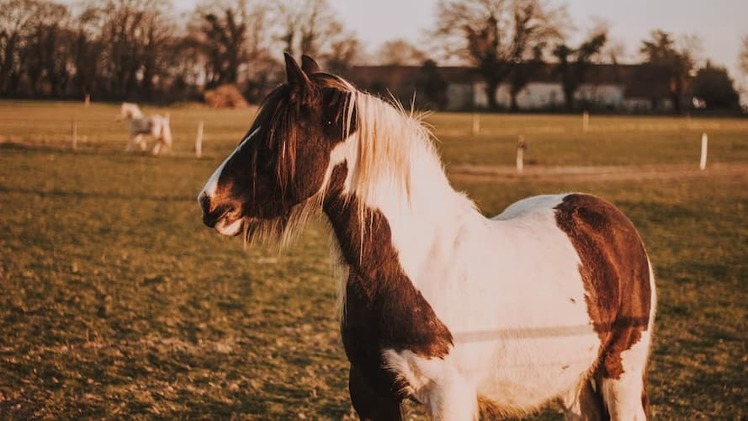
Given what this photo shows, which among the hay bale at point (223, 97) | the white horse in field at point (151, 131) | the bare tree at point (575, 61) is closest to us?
the white horse in field at point (151, 131)

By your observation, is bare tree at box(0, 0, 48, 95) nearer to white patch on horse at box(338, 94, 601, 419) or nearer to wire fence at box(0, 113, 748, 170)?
wire fence at box(0, 113, 748, 170)

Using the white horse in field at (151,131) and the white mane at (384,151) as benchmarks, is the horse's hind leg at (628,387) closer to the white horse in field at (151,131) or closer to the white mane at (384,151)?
the white mane at (384,151)

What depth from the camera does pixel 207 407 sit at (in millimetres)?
4406

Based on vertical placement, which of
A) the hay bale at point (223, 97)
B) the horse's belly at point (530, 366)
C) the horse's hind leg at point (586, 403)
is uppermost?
the hay bale at point (223, 97)

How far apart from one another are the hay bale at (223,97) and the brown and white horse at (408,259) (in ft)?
169

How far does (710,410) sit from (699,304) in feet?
9.82

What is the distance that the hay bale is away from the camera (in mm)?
51781

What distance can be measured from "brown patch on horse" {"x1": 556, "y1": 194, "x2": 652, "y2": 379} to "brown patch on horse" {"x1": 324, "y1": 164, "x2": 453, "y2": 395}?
0.89 metres

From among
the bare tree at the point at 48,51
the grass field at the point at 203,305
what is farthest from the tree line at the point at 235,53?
the grass field at the point at 203,305

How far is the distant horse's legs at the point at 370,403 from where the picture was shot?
2611mm

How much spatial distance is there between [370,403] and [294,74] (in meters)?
1.38

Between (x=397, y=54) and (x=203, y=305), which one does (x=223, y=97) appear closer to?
(x=397, y=54)

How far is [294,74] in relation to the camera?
2170 mm

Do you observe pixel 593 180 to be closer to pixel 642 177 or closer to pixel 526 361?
pixel 642 177
